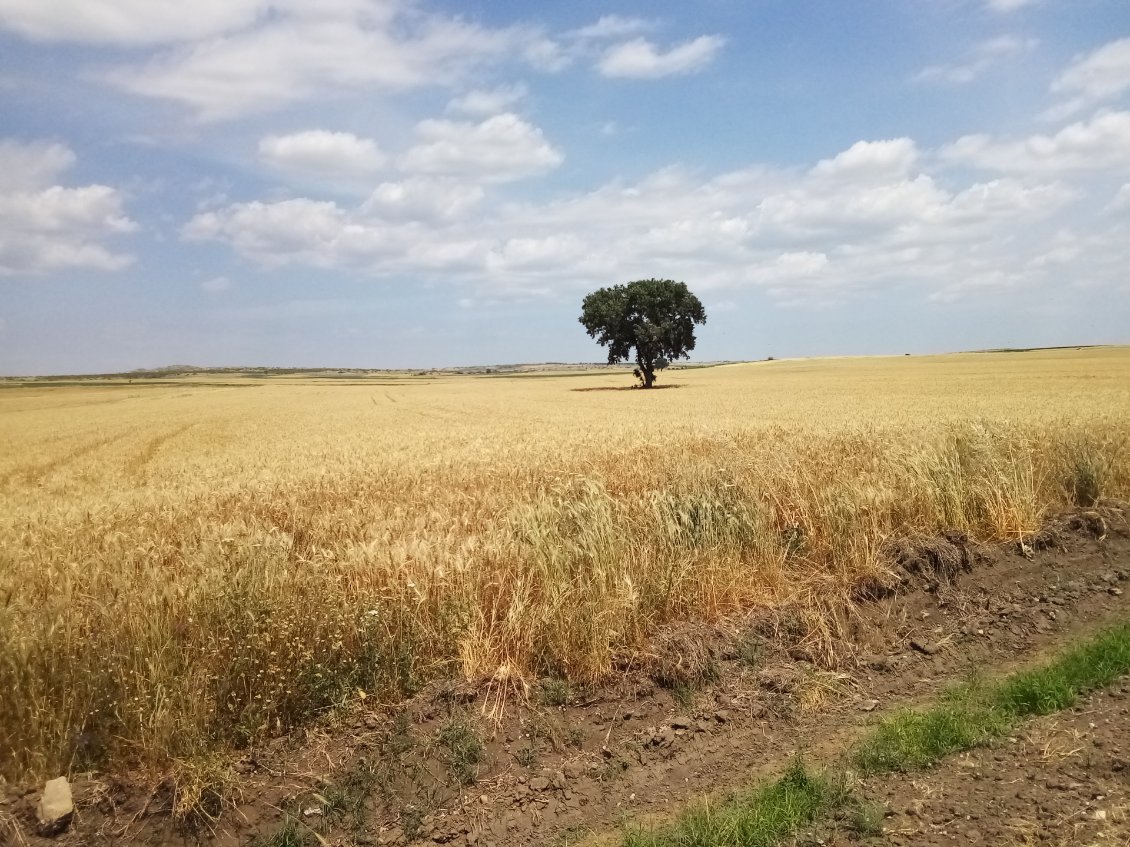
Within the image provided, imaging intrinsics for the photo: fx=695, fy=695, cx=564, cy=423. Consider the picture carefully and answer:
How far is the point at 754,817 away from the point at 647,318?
64.2 m

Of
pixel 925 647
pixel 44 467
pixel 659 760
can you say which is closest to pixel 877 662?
pixel 925 647

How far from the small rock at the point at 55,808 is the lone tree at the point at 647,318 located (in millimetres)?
63204

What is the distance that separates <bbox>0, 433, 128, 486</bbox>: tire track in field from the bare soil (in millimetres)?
16181

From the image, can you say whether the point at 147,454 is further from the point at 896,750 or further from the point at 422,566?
the point at 896,750

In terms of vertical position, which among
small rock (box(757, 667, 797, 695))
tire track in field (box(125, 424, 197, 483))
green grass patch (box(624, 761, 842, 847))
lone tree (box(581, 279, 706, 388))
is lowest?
green grass patch (box(624, 761, 842, 847))

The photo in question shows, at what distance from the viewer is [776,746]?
4816 millimetres

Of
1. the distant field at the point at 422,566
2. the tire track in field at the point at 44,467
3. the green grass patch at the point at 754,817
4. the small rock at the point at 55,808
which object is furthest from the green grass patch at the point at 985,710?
the tire track in field at the point at 44,467

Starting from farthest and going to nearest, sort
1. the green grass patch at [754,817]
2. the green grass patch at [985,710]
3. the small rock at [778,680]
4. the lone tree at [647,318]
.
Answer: the lone tree at [647,318] < the small rock at [778,680] < the green grass patch at [985,710] < the green grass patch at [754,817]

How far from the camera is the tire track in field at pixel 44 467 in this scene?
18317 millimetres

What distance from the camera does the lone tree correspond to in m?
66.3

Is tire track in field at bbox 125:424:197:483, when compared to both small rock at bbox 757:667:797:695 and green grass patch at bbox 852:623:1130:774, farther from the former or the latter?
green grass patch at bbox 852:623:1130:774

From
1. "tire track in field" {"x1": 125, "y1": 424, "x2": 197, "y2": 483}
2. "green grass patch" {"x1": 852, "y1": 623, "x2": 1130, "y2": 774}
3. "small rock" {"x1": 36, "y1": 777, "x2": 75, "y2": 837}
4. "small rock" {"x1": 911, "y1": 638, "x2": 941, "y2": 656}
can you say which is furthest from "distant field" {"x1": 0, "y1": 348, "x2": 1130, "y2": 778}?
"tire track in field" {"x1": 125, "y1": 424, "x2": 197, "y2": 483}

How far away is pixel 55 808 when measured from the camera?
4070 mm

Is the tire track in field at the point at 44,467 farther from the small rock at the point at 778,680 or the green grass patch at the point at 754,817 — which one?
the green grass patch at the point at 754,817
